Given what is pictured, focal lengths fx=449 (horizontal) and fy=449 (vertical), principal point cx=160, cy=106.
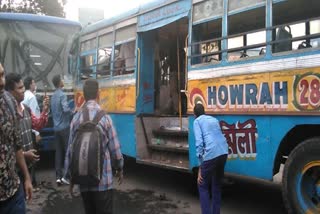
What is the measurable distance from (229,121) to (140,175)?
3.62 metres

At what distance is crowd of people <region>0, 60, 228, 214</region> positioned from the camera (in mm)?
2889

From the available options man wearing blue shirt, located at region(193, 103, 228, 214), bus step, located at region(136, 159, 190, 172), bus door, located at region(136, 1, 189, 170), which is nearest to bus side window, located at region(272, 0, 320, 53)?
man wearing blue shirt, located at region(193, 103, 228, 214)

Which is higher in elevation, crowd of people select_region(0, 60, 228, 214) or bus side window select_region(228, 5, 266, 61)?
bus side window select_region(228, 5, 266, 61)

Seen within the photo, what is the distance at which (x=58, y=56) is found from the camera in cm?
989

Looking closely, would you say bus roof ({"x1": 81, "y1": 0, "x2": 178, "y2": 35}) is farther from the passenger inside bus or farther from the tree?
the tree

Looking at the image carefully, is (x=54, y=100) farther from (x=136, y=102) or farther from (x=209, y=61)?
(x=209, y=61)

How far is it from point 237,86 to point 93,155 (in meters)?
2.34

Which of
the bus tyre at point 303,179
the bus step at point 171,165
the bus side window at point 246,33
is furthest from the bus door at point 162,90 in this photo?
the bus tyre at point 303,179

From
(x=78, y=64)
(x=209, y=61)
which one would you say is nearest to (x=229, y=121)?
(x=209, y=61)

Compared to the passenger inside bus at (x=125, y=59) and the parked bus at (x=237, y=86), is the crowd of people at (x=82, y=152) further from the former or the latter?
the passenger inside bus at (x=125, y=59)

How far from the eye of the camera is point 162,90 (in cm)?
823

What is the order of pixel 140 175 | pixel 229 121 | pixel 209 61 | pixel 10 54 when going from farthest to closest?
pixel 10 54 → pixel 140 175 → pixel 209 61 → pixel 229 121

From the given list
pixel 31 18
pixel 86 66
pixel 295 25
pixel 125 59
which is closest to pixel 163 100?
pixel 125 59

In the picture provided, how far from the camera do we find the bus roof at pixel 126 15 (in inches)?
281
